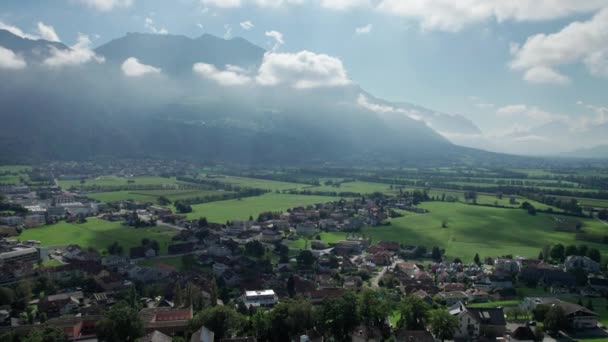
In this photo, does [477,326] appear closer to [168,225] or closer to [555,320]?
[555,320]

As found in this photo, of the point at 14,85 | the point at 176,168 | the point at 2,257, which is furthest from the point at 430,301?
the point at 14,85

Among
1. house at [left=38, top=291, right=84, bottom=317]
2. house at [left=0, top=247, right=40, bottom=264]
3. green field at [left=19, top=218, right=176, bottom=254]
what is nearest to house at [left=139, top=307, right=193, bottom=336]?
house at [left=38, top=291, right=84, bottom=317]

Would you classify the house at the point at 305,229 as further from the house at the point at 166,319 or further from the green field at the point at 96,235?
the house at the point at 166,319

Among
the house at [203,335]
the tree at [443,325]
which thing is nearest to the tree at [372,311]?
the tree at [443,325]

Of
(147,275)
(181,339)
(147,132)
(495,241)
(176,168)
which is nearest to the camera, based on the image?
(181,339)

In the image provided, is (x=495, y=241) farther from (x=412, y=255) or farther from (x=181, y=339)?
(x=181, y=339)

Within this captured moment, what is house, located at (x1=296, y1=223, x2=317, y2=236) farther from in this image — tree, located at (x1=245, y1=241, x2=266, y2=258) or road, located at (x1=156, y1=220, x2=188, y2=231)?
road, located at (x1=156, y1=220, x2=188, y2=231)

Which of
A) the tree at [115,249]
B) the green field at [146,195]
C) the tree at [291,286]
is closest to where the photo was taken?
the tree at [291,286]
